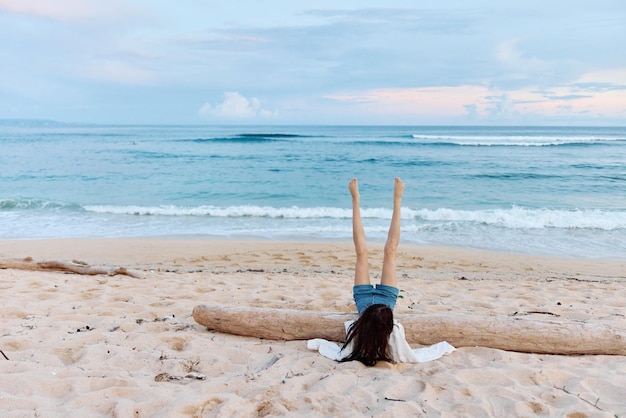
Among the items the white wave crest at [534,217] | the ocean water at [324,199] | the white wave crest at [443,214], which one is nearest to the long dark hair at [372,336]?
the ocean water at [324,199]

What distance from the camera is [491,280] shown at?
760cm

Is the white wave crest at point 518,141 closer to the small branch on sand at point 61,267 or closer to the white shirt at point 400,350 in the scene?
the small branch on sand at point 61,267

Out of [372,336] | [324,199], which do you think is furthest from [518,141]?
[372,336]

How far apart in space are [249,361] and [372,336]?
1001 millimetres

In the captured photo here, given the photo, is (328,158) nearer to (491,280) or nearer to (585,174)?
(585,174)

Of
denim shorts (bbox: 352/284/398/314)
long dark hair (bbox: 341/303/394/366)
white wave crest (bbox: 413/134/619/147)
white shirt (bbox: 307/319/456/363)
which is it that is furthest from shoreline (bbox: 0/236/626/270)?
white wave crest (bbox: 413/134/619/147)

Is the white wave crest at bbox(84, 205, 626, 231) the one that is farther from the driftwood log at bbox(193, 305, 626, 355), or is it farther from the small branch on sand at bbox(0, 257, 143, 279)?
the driftwood log at bbox(193, 305, 626, 355)

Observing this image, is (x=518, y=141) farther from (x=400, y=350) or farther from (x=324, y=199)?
(x=400, y=350)

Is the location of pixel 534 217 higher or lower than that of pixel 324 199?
higher

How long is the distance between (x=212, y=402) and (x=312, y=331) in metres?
1.43

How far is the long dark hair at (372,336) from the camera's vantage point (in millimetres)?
3740

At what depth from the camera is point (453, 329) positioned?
13.5 feet

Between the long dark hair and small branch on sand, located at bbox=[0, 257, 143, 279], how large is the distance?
4.25 metres

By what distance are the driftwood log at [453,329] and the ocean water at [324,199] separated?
267 inches
